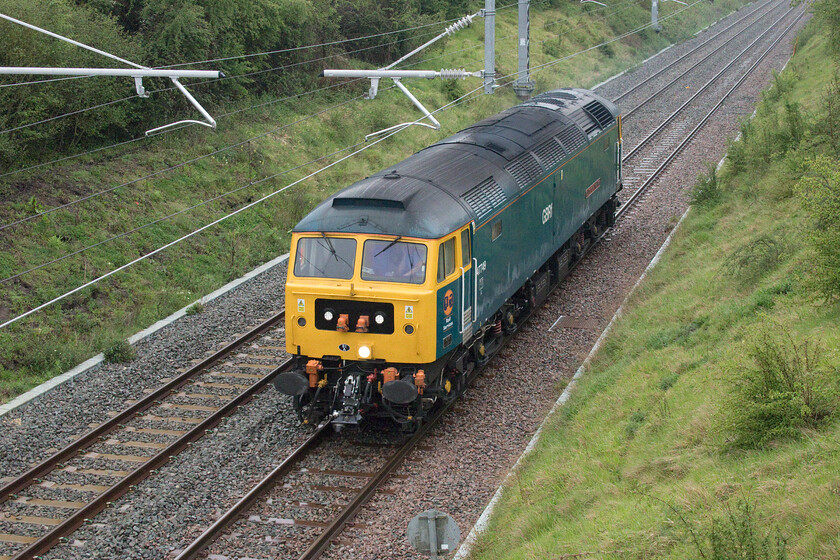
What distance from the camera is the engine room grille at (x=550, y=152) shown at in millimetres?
15945

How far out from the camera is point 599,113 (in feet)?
65.7

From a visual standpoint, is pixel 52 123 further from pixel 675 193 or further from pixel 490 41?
pixel 675 193

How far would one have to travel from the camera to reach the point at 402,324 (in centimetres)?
1133

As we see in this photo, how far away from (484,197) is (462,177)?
0.45 m

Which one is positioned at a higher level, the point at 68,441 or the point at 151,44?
the point at 151,44

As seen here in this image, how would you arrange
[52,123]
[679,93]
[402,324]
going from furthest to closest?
1. [679,93]
2. [52,123]
3. [402,324]

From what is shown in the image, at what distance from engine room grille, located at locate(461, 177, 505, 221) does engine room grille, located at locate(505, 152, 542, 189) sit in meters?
0.90

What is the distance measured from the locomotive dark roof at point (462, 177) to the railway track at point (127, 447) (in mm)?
3358

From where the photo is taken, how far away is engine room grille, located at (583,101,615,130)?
19641mm

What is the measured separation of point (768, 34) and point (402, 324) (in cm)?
5266

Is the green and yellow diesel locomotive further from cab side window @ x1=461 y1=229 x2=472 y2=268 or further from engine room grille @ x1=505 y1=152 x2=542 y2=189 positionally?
engine room grille @ x1=505 y1=152 x2=542 y2=189

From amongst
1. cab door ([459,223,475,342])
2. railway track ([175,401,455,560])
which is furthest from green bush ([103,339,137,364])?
cab door ([459,223,475,342])

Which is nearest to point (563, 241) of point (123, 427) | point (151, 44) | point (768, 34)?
point (123, 427)

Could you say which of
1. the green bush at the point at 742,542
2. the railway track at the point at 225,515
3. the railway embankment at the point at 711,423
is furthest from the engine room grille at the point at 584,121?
the green bush at the point at 742,542
